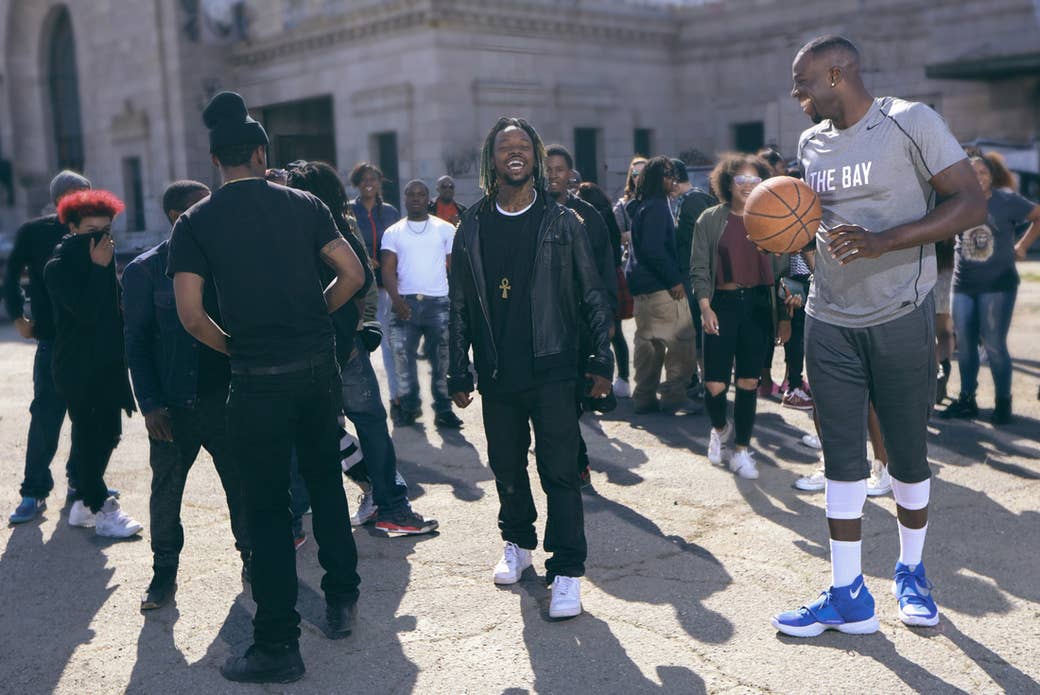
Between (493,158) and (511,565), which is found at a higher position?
(493,158)

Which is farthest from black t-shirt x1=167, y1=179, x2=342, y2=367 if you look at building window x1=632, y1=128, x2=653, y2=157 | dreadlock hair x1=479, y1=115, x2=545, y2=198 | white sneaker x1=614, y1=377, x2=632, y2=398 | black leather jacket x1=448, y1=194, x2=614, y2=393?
building window x1=632, y1=128, x2=653, y2=157

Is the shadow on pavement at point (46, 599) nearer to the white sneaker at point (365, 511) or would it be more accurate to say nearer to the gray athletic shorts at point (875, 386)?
the white sneaker at point (365, 511)

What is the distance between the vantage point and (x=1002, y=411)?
293 inches

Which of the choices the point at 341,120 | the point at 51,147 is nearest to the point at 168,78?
the point at 341,120

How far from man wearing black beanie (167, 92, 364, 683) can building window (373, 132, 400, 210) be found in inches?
713

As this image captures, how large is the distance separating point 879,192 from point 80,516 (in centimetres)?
469

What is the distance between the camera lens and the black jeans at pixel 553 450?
14.3 ft

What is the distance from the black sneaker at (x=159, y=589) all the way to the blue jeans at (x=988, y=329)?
5.82 meters

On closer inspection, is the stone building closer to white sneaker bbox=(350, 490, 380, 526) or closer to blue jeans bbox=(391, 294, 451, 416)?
blue jeans bbox=(391, 294, 451, 416)

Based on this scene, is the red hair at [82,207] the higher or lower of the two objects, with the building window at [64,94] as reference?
lower

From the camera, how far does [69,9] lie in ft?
101

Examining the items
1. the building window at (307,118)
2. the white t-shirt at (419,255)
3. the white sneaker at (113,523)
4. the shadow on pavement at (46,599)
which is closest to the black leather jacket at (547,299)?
the shadow on pavement at (46,599)

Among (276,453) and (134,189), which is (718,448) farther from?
(134,189)

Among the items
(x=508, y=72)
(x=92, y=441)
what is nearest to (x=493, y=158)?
(x=92, y=441)
